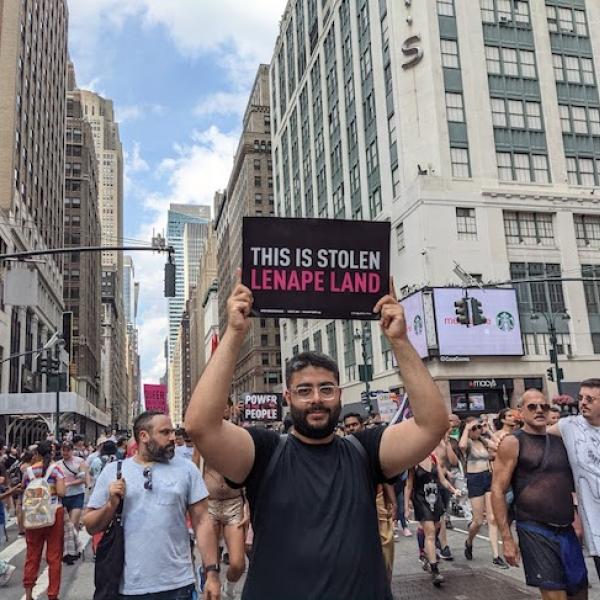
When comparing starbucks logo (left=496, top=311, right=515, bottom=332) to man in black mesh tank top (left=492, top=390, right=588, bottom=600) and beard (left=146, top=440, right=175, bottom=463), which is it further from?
beard (left=146, top=440, right=175, bottom=463)

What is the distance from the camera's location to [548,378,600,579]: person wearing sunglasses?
5133mm

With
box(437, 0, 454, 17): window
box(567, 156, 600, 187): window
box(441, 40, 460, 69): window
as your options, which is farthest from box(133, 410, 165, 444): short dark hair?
box(437, 0, 454, 17): window

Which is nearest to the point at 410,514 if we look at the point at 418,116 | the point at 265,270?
the point at 265,270

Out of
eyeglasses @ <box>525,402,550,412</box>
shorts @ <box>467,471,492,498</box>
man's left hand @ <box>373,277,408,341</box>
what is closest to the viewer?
man's left hand @ <box>373,277,408,341</box>

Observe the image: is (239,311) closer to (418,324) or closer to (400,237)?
(418,324)

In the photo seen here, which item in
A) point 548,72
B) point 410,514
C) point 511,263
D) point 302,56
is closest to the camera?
point 410,514

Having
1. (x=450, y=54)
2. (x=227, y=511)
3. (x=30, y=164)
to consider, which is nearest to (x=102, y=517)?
(x=227, y=511)

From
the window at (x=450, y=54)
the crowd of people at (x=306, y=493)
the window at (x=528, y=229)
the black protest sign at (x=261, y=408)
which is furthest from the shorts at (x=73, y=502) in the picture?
the window at (x=450, y=54)

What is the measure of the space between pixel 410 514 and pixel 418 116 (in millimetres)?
29625

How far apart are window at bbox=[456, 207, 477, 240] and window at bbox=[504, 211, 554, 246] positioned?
7.20ft

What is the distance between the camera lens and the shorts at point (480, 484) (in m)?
10.1

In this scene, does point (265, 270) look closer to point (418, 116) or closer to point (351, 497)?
point (351, 497)

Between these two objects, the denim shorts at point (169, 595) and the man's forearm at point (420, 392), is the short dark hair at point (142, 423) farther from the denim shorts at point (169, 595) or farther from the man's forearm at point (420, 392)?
the man's forearm at point (420, 392)

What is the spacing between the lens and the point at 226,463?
2.86 metres
